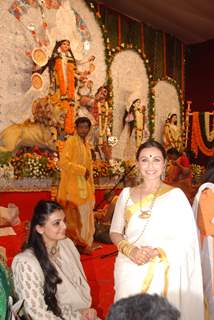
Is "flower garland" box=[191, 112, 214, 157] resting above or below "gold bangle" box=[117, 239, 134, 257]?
above

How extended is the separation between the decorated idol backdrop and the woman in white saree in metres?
5.23

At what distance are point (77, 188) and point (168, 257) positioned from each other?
4.34m

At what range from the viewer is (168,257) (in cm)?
289

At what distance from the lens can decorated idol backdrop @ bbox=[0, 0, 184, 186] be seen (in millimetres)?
8297

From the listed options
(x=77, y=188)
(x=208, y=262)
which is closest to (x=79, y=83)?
(x=77, y=188)

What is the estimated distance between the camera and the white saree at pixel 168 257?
2875 mm

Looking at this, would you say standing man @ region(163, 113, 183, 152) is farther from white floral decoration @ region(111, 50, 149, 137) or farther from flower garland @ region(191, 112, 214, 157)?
white floral decoration @ region(111, 50, 149, 137)

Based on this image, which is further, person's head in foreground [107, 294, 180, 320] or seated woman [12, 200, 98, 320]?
seated woman [12, 200, 98, 320]

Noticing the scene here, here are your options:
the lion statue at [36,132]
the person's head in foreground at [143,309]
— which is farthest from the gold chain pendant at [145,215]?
the lion statue at [36,132]

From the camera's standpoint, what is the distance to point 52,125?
888 centimetres

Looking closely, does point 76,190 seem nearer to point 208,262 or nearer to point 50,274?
point 208,262

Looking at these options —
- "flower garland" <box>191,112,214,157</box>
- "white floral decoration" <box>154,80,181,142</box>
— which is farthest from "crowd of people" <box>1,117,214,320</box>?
"flower garland" <box>191,112,214,157</box>

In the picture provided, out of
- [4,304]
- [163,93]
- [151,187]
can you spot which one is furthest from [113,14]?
[4,304]

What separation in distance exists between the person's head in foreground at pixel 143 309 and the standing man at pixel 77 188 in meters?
5.74
